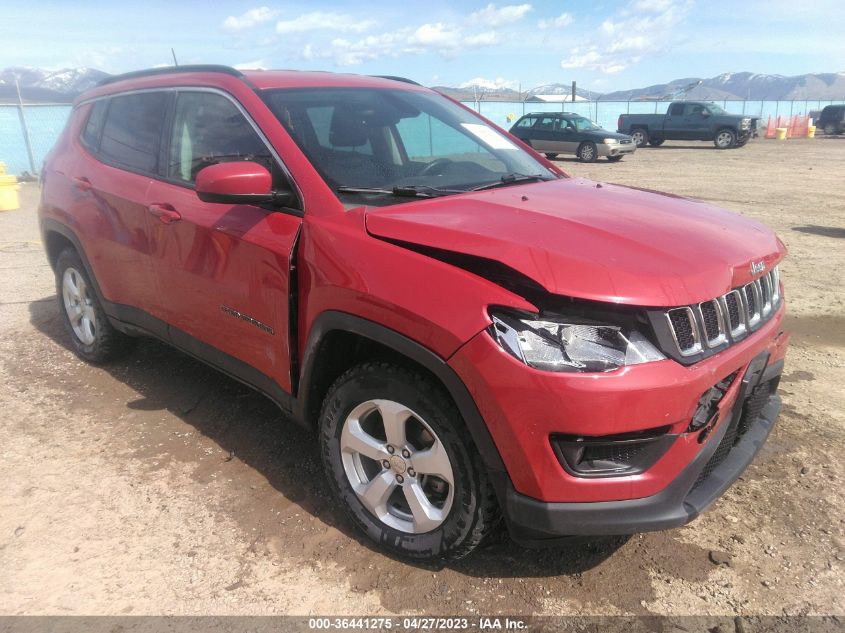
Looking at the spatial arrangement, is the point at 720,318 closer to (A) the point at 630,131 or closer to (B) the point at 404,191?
(B) the point at 404,191

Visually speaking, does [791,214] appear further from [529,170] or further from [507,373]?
[507,373]

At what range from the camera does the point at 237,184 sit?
104 inches

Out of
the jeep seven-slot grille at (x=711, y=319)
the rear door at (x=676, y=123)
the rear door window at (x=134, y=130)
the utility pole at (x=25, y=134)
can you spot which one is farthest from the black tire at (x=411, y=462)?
the rear door at (x=676, y=123)

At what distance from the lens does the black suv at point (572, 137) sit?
867 inches

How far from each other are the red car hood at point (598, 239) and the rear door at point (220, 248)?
1.93 ft

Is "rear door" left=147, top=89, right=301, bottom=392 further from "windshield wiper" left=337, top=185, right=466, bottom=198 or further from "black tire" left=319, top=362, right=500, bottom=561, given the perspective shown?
"black tire" left=319, top=362, right=500, bottom=561

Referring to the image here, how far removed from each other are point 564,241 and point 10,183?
1243cm

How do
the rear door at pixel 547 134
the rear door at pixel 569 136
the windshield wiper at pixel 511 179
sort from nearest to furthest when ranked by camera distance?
the windshield wiper at pixel 511 179, the rear door at pixel 569 136, the rear door at pixel 547 134

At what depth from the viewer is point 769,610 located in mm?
2371

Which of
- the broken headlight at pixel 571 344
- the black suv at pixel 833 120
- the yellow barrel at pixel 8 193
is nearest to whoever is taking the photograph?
the broken headlight at pixel 571 344

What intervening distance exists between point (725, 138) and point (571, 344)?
2933 centimetres

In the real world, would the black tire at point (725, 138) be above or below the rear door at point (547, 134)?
below

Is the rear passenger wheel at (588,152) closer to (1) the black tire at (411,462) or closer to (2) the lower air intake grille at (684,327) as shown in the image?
(1) the black tire at (411,462)

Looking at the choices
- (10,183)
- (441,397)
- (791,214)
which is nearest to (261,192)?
(441,397)
